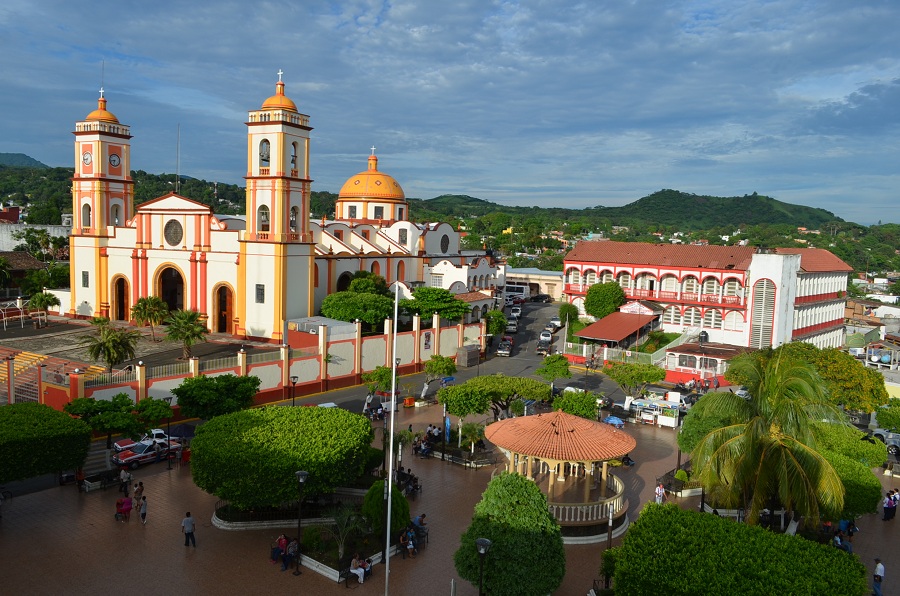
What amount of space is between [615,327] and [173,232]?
29399 millimetres

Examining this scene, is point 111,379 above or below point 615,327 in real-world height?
above

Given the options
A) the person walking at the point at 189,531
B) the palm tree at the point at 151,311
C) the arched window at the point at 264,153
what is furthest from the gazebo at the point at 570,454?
the arched window at the point at 264,153

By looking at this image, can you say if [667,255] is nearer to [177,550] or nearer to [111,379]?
[111,379]

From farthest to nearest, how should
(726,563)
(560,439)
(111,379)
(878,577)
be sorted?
(111,379) → (560,439) → (878,577) → (726,563)

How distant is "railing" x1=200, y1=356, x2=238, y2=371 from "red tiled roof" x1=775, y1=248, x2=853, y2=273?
38.4 metres

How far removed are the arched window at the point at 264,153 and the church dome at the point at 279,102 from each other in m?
2.04

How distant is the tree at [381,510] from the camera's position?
1739 cm

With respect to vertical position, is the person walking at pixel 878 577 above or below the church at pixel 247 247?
below

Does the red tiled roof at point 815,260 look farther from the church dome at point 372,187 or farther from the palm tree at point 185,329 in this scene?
the palm tree at point 185,329

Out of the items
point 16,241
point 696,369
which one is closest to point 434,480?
point 696,369

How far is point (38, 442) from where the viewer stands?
19.2 meters

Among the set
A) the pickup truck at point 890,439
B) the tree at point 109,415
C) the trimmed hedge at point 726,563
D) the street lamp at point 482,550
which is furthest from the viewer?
the pickup truck at point 890,439

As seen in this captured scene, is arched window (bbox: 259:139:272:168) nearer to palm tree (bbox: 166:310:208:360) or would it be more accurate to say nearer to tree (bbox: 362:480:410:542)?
palm tree (bbox: 166:310:208:360)

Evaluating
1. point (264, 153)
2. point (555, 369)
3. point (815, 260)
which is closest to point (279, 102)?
point (264, 153)
